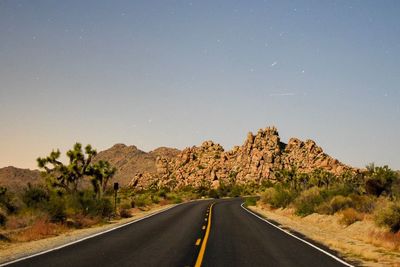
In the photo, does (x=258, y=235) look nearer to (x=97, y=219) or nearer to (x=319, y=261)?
(x=319, y=261)

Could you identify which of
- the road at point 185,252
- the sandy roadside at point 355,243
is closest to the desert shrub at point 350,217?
the sandy roadside at point 355,243

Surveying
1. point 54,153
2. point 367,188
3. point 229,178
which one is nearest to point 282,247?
point 367,188

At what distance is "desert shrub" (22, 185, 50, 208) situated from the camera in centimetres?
2431

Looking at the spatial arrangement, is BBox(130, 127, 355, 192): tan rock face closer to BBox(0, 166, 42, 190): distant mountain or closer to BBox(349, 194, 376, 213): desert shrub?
BBox(0, 166, 42, 190): distant mountain

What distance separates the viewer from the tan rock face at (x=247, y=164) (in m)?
150

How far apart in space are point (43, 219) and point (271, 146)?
5797 inches

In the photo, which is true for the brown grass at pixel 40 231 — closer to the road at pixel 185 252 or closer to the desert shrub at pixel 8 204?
the road at pixel 185 252

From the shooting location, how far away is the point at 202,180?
156 m

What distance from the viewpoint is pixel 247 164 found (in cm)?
16112

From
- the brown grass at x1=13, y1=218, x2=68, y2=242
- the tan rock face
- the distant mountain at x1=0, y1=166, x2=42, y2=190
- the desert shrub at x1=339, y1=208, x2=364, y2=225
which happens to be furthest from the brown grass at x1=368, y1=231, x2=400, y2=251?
the distant mountain at x1=0, y1=166, x2=42, y2=190

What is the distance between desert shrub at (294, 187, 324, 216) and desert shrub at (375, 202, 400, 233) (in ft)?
41.6

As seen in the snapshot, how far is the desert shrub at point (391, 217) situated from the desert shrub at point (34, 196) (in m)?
17.3

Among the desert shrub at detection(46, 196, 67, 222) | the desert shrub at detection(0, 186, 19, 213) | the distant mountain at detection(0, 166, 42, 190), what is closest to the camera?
the desert shrub at detection(46, 196, 67, 222)

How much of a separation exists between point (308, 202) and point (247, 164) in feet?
423
